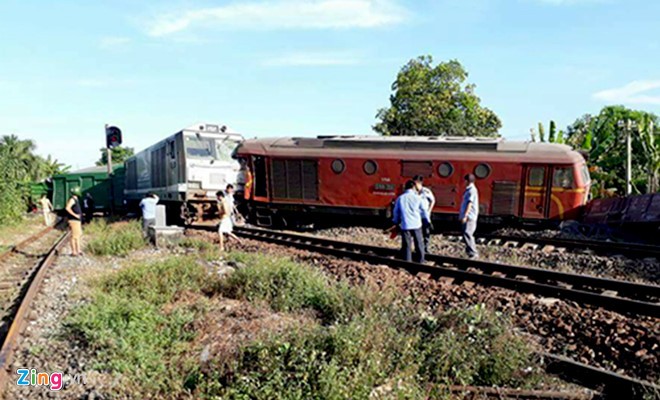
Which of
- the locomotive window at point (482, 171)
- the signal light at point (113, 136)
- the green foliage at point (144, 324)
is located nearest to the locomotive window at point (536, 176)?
the locomotive window at point (482, 171)

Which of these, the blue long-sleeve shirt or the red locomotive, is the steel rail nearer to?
the blue long-sleeve shirt

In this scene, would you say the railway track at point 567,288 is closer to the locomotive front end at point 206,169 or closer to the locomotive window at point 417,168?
the locomotive window at point 417,168

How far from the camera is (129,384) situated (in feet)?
14.5

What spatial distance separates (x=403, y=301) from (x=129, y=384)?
11.8ft

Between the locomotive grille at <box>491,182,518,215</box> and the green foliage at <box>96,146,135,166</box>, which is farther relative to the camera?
the green foliage at <box>96,146,135,166</box>

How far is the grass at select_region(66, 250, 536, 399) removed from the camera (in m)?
4.04

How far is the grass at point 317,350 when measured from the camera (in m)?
4.04

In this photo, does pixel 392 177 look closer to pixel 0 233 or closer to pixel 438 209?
pixel 438 209

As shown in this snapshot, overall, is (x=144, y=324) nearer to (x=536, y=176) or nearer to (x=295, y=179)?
(x=295, y=179)

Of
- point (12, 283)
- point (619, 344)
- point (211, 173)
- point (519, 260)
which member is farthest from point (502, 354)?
point (211, 173)

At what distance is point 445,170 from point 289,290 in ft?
31.5

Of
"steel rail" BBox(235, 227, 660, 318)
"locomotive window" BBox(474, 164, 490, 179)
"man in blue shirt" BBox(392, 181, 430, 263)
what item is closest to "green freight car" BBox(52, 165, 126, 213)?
"locomotive window" BBox(474, 164, 490, 179)

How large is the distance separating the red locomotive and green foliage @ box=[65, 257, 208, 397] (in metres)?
9.00

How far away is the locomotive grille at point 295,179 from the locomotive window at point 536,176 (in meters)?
6.42
